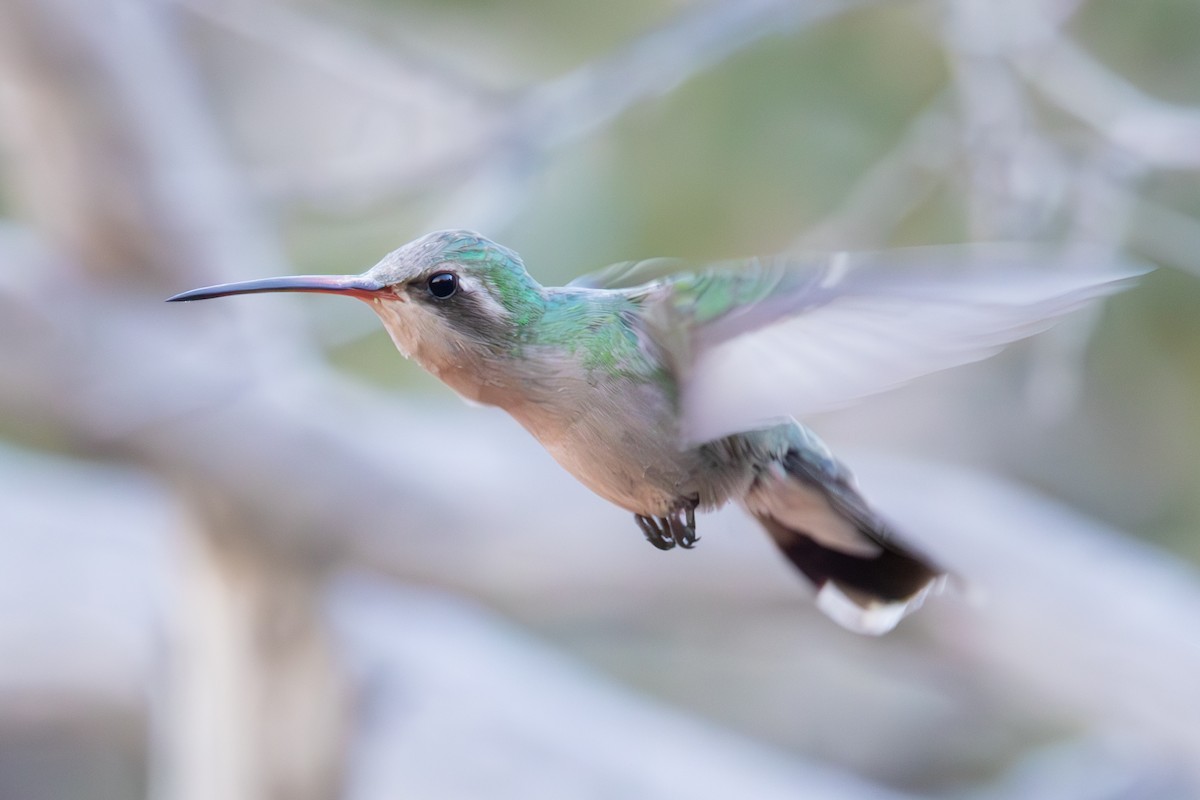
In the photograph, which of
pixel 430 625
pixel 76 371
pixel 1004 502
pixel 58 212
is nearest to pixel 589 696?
pixel 430 625

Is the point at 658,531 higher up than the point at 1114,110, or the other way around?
the point at 1114,110

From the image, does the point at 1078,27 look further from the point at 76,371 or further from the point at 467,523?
the point at 76,371

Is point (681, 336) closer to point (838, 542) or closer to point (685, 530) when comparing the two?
point (685, 530)

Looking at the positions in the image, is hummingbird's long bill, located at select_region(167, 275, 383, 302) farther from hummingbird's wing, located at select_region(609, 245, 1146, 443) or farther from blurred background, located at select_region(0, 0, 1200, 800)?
blurred background, located at select_region(0, 0, 1200, 800)

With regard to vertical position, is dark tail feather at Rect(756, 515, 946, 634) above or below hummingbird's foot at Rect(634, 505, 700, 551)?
above

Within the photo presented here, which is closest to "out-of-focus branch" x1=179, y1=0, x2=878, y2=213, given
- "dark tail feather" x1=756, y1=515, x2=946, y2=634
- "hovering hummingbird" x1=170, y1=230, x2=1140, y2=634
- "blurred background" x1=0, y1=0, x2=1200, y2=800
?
"blurred background" x1=0, y1=0, x2=1200, y2=800

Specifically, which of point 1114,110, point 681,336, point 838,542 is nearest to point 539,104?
point 1114,110
